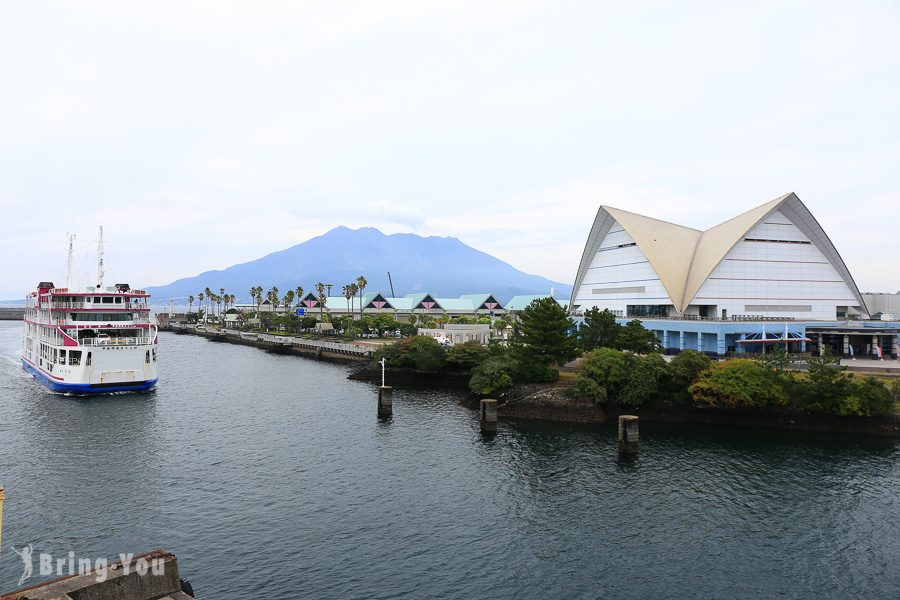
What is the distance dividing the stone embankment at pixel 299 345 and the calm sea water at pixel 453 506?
46.4 m

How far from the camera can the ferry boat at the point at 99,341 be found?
5872 cm

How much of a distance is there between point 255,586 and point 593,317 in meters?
56.5

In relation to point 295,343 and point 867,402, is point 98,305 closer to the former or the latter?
point 295,343

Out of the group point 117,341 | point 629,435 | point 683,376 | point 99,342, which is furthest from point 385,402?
point 99,342

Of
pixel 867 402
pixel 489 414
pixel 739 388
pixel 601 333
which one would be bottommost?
pixel 489 414

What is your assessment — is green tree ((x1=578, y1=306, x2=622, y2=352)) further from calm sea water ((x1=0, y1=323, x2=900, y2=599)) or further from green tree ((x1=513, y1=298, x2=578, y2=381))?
calm sea water ((x1=0, y1=323, x2=900, y2=599))

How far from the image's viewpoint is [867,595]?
21953mm

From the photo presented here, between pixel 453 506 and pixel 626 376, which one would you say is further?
pixel 626 376

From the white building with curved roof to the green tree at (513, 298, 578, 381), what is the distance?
103ft

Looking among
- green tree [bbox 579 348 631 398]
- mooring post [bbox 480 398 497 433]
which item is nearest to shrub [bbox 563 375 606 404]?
green tree [bbox 579 348 631 398]

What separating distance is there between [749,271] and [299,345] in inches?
3491

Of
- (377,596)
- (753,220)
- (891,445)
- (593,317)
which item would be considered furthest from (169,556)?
(753,220)

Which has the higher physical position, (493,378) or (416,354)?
(416,354)

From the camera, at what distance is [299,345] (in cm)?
11988
